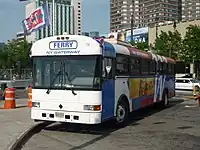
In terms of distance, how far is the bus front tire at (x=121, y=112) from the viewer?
12.2 metres

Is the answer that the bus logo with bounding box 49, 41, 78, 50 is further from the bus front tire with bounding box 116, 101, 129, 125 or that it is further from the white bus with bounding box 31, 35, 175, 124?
the bus front tire with bounding box 116, 101, 129, 125

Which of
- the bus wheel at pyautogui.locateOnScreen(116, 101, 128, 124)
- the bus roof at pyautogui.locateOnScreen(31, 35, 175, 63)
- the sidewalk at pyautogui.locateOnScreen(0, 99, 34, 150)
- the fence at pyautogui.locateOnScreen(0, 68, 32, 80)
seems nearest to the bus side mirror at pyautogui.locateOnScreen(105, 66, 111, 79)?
the bus roof at pyautogui.locateOnScreen(31, 35, 175, 63)

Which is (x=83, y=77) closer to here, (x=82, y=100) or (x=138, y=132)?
(x=82, y=100)

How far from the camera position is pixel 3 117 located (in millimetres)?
13469

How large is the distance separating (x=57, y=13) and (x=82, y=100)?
17.9 m

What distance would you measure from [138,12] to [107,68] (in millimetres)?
98128

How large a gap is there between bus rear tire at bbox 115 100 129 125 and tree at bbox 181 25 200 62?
4046 centimetres

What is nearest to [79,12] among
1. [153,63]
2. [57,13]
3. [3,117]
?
[57,13]

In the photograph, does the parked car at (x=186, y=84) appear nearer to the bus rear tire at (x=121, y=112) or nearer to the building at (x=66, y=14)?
the building at (x=66, y=14)

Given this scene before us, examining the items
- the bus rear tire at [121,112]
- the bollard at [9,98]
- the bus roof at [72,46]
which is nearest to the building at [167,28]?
the bollard at [9,98]

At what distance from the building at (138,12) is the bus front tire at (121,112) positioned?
89616 mm

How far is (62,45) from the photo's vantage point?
442 inches

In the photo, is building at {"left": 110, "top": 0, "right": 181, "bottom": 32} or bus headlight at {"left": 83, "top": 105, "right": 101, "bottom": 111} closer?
bus headlight at {"left": 83, "top": 105, "right": 101, "bottom": 111}

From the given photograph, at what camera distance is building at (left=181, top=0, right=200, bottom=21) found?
376ft
